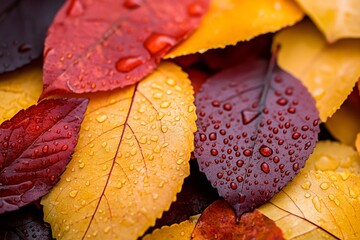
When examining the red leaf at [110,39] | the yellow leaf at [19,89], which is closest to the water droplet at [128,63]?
the red leaf at [110,39]

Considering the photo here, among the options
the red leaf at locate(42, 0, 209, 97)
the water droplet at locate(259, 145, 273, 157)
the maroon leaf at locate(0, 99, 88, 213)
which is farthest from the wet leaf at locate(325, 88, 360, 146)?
the maroon leaf at locate(0, 99, 88, 213)

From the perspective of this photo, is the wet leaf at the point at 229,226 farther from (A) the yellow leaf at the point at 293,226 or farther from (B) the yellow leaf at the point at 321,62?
(B) the yellow leaf at the point at 321,62

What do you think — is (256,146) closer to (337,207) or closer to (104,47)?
(337,207)

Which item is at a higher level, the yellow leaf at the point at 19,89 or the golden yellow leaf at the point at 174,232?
the yellow leaf at the point at 19,89

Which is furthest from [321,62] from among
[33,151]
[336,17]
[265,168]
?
[33,151]

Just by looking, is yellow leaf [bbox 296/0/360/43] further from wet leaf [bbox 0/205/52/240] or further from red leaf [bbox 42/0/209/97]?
wet leaf [bbox 0/205/52/240]

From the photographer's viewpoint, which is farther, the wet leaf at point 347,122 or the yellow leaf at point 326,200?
the wet leaf at point 347,122

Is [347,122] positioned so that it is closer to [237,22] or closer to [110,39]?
[237,22]
